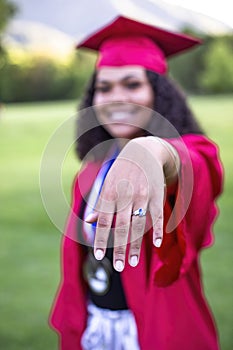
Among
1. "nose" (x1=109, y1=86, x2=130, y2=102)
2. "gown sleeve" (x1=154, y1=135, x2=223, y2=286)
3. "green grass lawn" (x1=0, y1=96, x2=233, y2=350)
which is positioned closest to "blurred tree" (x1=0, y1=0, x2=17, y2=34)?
"green grass lawn" (x1=0, y1=96, x2=233, y2=350)

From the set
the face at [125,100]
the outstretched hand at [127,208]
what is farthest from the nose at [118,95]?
the outstretched hand at [127,208]

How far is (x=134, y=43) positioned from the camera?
1385 millimetres

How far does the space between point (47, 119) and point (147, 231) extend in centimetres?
878

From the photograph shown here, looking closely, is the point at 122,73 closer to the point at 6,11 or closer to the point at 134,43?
the point at 134,43

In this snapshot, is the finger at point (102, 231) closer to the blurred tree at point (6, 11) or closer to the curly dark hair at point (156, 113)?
the curly dark hair at point (156, 113)

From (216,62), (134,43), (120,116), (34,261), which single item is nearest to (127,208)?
(120,116)

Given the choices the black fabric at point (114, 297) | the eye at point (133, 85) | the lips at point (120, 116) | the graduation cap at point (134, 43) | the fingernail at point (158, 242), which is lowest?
the black fabric at point (114, 297)

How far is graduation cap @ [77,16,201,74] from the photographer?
137cm

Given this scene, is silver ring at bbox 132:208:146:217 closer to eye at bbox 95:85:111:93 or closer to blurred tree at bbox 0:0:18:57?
eye at bbox 95:85:111:93

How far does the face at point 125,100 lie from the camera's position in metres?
1.32

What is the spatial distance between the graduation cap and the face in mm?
26

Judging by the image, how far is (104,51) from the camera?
142cm

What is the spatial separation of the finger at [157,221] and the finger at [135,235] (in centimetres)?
2

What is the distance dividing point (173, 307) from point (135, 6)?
143 inches
